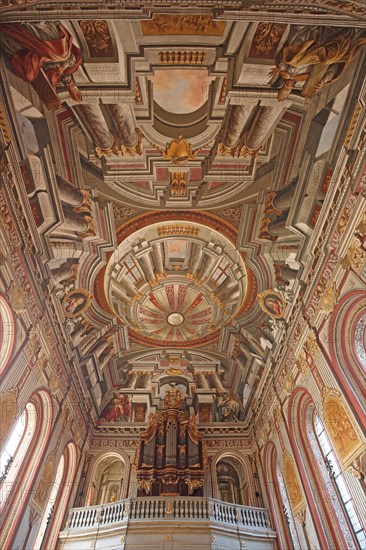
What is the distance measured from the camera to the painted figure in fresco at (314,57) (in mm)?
6906

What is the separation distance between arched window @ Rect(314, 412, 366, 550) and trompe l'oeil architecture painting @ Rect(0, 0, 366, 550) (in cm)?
8

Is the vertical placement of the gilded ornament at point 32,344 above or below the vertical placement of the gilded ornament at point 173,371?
below

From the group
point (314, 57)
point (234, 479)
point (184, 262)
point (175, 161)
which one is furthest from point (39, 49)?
point (234, 479)

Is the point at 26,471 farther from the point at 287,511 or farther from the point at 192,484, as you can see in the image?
the point at 287,511

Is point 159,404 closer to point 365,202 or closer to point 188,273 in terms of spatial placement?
point 188,273

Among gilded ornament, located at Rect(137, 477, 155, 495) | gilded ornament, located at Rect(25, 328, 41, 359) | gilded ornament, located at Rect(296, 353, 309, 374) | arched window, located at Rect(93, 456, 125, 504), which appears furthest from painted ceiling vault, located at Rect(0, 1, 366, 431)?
gilded ornament, located at Rect(137, 477, 155, 495)

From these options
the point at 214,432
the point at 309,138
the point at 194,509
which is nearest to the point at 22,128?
the point at 309,138

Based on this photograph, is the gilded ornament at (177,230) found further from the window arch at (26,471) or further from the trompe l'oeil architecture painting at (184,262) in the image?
the window arch at (26,471)

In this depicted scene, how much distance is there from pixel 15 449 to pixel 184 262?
875 cm

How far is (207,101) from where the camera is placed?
9.03 m

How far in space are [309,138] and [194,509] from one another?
42.5ft

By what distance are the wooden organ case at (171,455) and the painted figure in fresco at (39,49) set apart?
14.6 meters

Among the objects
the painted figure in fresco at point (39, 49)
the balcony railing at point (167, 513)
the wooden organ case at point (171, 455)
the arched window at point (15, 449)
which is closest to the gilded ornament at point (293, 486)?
the balcony railing at point (167, 513)

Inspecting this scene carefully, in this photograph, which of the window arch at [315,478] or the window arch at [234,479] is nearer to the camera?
the window arch at [315,478]
